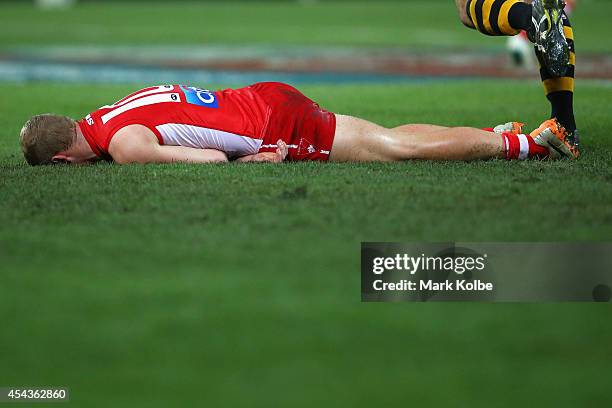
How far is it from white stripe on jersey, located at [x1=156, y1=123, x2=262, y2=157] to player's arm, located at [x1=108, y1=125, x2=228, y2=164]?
6cm

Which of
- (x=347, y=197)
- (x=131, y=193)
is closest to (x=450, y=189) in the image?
(x=347, y=197)

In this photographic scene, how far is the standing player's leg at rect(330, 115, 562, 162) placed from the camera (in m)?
→ 5.14

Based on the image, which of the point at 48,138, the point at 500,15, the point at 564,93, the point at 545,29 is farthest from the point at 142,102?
the point at 564,93

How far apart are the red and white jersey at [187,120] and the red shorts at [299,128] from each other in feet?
0.14

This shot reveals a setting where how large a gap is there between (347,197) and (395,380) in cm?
182

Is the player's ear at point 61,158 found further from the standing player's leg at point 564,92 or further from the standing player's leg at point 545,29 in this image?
the standing player's leg at point 564,92

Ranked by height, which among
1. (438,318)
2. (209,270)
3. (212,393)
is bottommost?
(212,393)

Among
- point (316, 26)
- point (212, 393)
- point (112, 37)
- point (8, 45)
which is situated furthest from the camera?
point (316, 26)

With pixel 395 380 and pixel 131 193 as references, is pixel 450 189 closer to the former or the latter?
pixel 131 193

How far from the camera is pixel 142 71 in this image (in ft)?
46.7

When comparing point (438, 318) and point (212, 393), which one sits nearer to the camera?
point (212, 393)

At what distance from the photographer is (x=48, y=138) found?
5168mm

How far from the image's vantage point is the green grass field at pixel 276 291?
8.28 ft

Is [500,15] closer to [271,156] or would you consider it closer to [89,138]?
[271,156]
